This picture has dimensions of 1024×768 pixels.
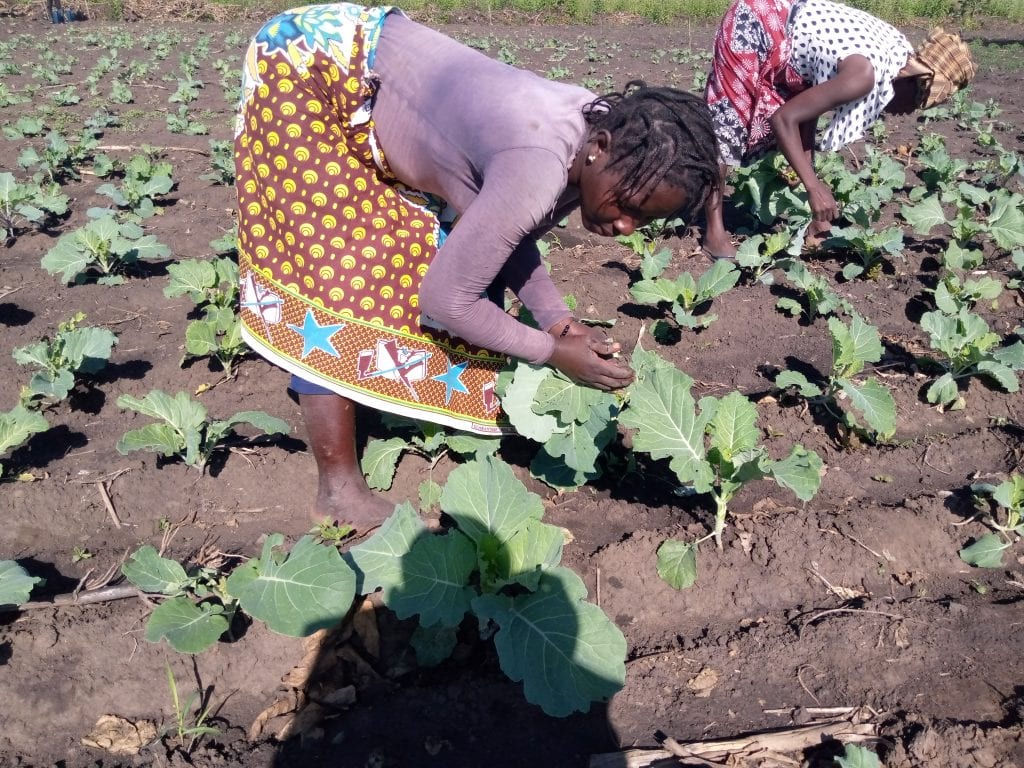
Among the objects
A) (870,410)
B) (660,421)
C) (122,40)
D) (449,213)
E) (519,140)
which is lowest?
(122,40)

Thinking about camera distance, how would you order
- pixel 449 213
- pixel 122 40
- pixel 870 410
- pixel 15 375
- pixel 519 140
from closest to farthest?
pixel 519 140, pixel 449 213, pixel 870 410, pixel 15 375, pixel 122 40

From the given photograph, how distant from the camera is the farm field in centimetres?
183

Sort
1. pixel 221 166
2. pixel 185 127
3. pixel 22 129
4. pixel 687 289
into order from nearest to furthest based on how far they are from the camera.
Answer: pixel 687 289 → pixel 221 166 → pixel 22 129 → pixel 185 127

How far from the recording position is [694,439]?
2.26 metres

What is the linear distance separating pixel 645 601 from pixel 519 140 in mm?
1339

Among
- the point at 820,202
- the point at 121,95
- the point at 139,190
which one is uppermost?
the point at 820,202

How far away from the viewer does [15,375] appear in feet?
10.6

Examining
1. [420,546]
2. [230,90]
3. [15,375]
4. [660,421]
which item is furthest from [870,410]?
[230,90]

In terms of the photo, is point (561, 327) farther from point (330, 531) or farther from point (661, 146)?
Answer: point (330, 531)

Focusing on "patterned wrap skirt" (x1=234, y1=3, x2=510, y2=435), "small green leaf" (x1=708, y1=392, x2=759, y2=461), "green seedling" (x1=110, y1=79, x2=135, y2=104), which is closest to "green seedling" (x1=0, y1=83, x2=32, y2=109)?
"green seedling" (x1=110, y1=79, x2=135, y2=104)

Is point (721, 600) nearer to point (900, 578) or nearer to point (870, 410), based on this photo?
point (900, 578)

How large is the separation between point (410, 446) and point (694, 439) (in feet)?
3.38

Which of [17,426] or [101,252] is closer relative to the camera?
[17,426]

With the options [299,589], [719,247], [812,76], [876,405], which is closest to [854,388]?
[876,405]
